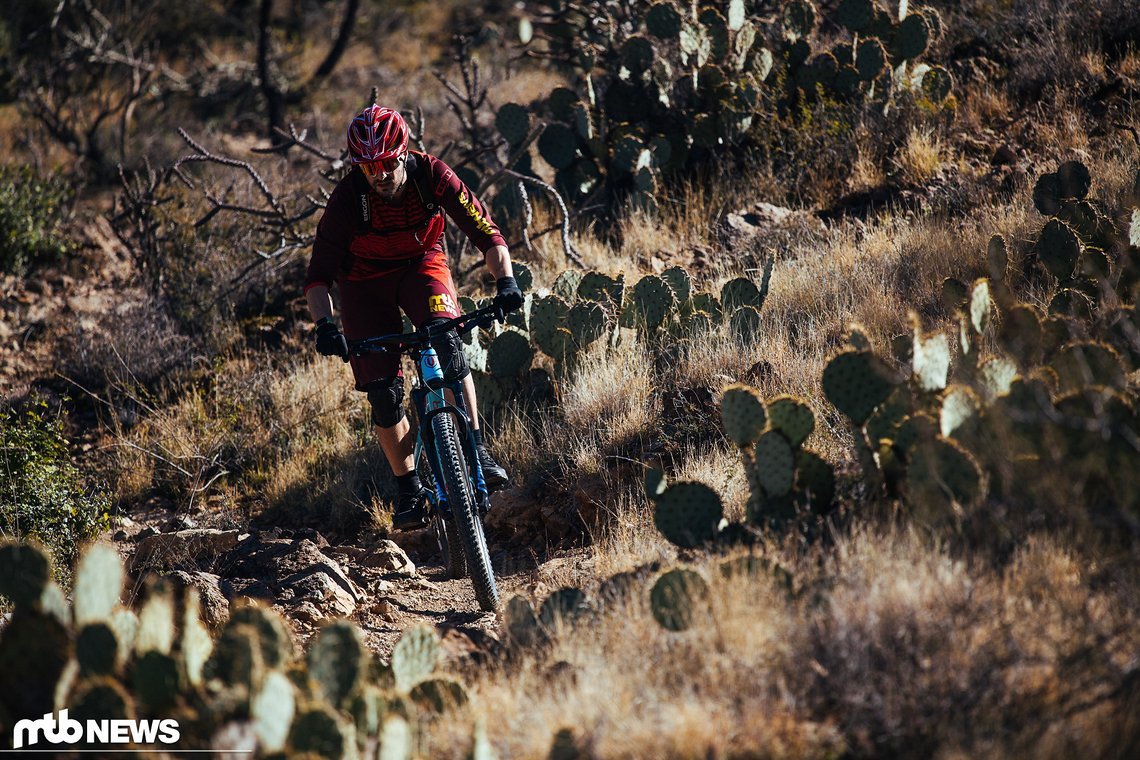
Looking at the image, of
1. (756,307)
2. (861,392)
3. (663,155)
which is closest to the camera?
(861,392)

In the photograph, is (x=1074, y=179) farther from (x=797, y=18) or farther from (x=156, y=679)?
(x=156, y=679)

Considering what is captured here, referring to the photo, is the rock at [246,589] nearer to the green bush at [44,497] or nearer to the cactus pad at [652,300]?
the green bush at [44,497]

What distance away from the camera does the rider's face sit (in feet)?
16.6

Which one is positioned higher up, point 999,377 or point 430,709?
point 999,377

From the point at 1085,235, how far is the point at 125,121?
427 inches

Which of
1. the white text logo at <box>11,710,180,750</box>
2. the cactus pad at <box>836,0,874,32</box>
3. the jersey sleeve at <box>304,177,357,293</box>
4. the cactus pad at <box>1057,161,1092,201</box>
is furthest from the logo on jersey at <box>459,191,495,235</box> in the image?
the cactus pad at <box>836,0,874,32</box>

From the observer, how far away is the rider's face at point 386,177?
16.6ft

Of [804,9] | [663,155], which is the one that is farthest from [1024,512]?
[804,9]

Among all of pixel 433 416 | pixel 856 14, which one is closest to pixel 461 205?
pixel 433 416

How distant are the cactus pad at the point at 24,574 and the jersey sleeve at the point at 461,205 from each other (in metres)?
2.69

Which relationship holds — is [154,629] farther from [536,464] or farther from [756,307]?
[756,307]

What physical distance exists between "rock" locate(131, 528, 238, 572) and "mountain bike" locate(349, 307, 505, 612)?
6.38 feet

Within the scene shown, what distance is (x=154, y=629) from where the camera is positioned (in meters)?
3.22

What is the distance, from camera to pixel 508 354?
23.1 feet
